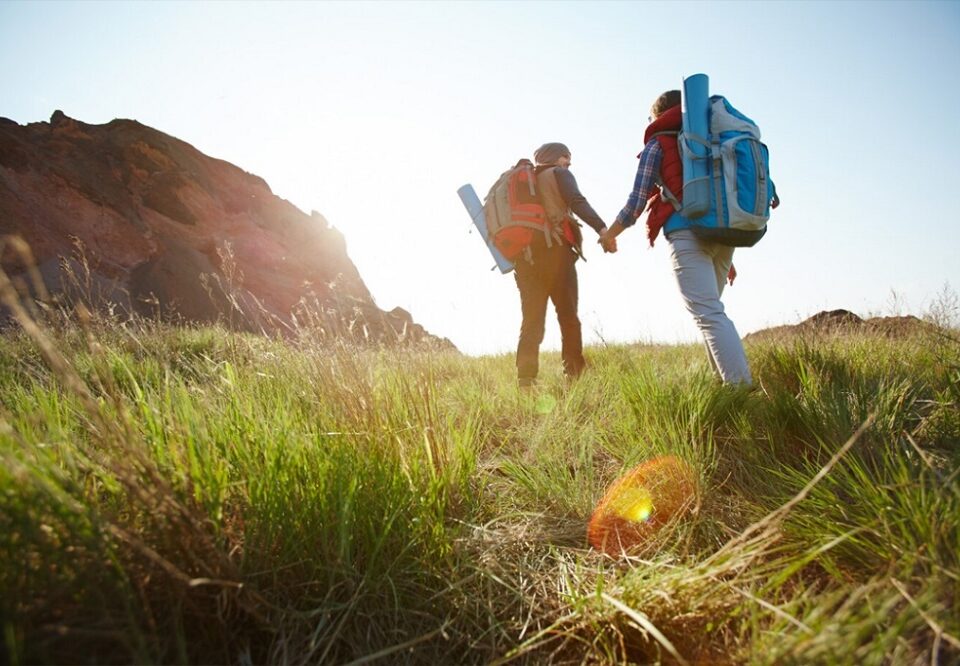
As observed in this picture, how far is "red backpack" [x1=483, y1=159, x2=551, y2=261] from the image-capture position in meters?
3.92

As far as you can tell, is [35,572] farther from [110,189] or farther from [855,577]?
[110,189]

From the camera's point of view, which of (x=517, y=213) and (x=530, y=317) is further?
(x=530, y=317)

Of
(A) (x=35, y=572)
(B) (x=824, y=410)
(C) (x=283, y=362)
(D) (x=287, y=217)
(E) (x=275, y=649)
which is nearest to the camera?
(A) (x=35, y=572)

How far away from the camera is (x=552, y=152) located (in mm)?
4113

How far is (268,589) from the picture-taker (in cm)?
98

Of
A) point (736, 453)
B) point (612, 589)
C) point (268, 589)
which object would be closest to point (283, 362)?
point (268, 589)

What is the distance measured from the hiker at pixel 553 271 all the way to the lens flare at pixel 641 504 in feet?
7.33

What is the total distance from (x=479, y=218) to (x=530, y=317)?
1361 mm

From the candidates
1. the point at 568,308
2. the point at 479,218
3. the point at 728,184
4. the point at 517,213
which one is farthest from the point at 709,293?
the point at 479,218

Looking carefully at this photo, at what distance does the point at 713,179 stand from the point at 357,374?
2.35 metres

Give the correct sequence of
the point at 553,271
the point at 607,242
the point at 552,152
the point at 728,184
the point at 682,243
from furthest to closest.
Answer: the point at 552,152, the point at 553,271, the point at 607,242, the point at 682,243, the point at 728,184

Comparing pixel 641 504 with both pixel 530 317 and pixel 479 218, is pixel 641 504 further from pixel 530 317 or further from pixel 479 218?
pixel 479 218

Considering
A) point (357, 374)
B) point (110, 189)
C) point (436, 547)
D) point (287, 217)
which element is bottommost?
point (436, 547)

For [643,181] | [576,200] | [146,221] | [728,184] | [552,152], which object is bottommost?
[728,184]
